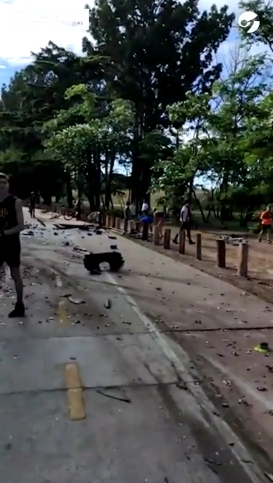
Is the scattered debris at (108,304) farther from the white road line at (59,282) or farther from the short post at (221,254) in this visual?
the short post at (221,254)

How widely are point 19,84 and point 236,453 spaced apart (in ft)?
219

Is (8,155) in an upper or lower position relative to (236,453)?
upper

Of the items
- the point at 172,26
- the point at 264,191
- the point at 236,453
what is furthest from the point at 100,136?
the point at 236,453

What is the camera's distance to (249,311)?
938 centimetres

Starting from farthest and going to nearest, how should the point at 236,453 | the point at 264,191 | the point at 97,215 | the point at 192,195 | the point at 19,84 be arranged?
the point at 19,84 → the point at 192,195 → the point at 97,215 → the point at 264,191 → the point at 236,453

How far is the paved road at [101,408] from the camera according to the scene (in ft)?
12.7

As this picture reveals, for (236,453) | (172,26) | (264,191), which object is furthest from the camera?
(172,26)

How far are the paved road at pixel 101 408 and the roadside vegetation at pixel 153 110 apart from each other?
2524cm

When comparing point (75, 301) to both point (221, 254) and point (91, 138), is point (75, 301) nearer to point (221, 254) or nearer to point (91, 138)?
point (221, 254)

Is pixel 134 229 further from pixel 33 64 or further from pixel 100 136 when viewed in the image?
pixel 33 64

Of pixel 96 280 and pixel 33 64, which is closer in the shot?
pixel 96 280

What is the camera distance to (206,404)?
511 centimetres

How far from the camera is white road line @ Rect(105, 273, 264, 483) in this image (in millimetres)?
3965

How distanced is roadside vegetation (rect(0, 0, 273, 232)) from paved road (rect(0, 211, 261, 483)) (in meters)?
25.2
